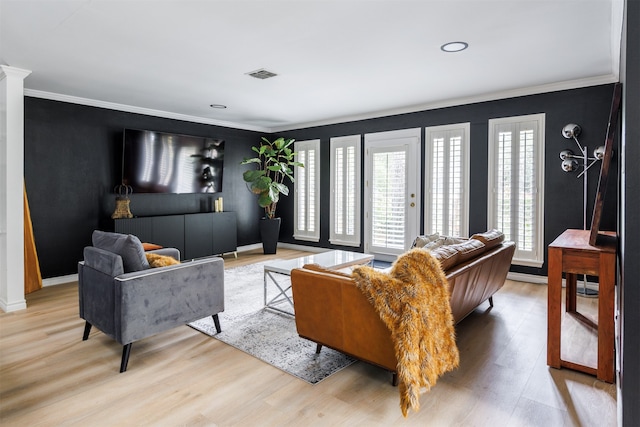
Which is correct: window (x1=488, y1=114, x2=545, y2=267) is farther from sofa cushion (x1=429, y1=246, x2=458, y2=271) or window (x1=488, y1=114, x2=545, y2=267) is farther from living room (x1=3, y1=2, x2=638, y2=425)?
sofa cushion (x1=429, y1=246, x2=458, y2=271)

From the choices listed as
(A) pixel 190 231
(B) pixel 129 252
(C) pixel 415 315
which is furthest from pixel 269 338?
(A) pixel 190 231

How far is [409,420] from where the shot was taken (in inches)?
82.1

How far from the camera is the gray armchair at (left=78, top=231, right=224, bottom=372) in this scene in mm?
2674

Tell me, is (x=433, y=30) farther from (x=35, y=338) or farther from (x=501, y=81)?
(x=35, y=338)

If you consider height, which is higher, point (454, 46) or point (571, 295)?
point (454, 46)

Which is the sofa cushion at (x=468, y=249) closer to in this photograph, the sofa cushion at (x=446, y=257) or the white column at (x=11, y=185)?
the sofa cushion at (x=446, y=257)

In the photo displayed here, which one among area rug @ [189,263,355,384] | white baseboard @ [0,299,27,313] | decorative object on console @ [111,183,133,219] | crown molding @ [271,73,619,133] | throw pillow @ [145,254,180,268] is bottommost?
area rug @ [189,263,355,384]

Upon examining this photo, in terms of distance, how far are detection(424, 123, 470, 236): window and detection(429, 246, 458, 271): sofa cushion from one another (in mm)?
2925

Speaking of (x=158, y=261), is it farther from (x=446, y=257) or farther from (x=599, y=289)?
(x=599, y=289)

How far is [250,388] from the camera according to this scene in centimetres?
245

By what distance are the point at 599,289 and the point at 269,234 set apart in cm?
538

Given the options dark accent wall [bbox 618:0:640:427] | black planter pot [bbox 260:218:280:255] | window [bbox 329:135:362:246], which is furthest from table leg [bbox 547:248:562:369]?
black planter pot [bbox 260:218:280:255]

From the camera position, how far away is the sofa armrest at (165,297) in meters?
2.65

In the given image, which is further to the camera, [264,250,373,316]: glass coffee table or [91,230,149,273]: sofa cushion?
[264,250,373,316]: glass coffee table
